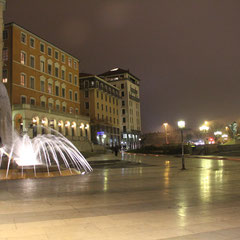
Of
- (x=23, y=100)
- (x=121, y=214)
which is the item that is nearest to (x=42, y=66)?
(x=23, y=100)

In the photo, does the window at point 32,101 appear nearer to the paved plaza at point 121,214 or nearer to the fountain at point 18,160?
the fountain at point 18,160

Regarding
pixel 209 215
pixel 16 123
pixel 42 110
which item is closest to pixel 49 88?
pixel 42 110

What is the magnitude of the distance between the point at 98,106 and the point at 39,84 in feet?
120

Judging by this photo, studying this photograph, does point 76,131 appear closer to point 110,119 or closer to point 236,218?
point 110,119

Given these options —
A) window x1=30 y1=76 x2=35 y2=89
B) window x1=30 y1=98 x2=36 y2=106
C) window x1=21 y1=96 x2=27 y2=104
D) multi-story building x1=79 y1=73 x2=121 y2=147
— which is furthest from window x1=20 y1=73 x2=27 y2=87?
multi-story building x1=79 y1=73 x2=121 y2=147

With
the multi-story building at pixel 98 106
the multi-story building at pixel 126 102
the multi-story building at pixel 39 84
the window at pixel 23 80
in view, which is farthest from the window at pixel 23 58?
the multi-story building at pixel 126 102

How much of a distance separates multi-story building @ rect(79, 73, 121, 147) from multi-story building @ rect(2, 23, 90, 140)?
15.8m

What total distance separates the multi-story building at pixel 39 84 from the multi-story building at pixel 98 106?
15791mm

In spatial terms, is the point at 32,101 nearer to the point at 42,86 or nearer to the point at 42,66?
the point at 42,86

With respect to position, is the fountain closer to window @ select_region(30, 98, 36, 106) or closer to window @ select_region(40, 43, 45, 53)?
window @ select_region(30, 98, 36, 106)

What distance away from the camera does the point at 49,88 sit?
67.9 metres

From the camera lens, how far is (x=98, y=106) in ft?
326

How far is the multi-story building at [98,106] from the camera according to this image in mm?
95525

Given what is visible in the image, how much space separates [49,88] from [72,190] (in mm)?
57798
